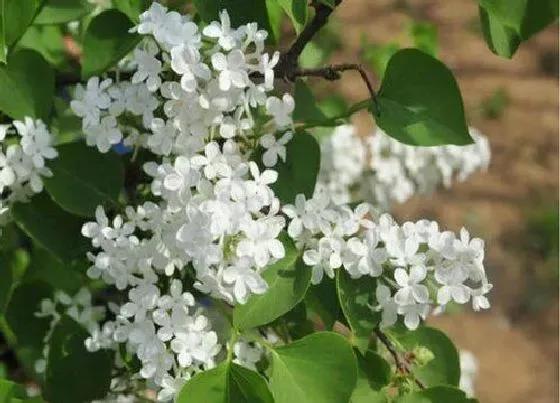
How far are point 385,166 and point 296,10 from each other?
0.57 m

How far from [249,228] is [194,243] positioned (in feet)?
0.12

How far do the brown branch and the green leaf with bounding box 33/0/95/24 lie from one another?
0.39 meters

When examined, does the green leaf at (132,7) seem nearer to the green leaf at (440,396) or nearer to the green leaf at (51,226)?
the green leaf at (51,226)

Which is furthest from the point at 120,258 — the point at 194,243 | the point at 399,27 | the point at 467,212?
the point at 399,27

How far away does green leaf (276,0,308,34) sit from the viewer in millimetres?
692

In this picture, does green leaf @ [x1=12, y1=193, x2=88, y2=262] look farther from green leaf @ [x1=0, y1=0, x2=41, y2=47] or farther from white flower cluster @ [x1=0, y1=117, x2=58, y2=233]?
green leaf @ [x1=0, y1=0, x2=41, y2=47]

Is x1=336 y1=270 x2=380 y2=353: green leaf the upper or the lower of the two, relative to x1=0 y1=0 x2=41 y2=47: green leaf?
lower

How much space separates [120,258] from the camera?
30.7 inches

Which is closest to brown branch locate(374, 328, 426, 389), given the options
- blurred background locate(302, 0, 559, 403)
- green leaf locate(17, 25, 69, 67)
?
green leaf locate(17, 25, 69, 67)

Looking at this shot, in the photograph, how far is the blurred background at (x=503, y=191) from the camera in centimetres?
249

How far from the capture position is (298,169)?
830 mm

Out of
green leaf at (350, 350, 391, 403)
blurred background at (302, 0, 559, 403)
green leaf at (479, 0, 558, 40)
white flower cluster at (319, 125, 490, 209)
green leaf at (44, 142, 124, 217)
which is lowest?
blurred background at (302, 0, 559, 403)

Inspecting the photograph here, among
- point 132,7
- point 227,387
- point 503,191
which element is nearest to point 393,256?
point 227,387

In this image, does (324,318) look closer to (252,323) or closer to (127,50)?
(252,323)
